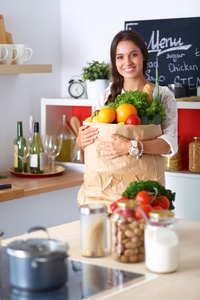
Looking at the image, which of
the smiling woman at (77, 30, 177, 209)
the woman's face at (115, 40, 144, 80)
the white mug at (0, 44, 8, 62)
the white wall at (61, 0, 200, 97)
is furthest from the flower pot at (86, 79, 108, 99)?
the smiling woman at (77, 30, 177, 209)

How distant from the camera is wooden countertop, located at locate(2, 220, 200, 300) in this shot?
3.96 ft

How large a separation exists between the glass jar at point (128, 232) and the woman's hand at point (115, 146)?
0.74m

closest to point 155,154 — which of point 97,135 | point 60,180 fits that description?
point 97,135

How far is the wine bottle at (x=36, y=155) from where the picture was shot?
3391 millimetres

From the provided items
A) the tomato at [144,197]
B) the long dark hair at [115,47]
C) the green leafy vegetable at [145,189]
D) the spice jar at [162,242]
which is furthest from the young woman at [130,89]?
the spice jar at [162,242]

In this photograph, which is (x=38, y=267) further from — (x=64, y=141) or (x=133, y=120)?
(x=64, y=141)

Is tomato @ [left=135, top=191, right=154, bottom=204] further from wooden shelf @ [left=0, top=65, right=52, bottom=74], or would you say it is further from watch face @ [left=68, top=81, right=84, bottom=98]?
watch face @ [left=68, top=81, right=84, bottom=98]

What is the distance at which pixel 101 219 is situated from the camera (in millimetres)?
1422

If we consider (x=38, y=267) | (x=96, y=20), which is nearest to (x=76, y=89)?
(x=96, y=20)

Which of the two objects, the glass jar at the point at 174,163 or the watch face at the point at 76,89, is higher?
the watch face at the point at 76,89

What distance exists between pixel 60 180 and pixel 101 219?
1.90 m

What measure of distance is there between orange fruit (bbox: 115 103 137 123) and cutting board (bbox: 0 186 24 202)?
1.00 m

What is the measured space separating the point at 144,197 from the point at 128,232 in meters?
0.28

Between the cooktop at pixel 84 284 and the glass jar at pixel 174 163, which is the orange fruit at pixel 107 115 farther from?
the glass jar at pixel 174 163
